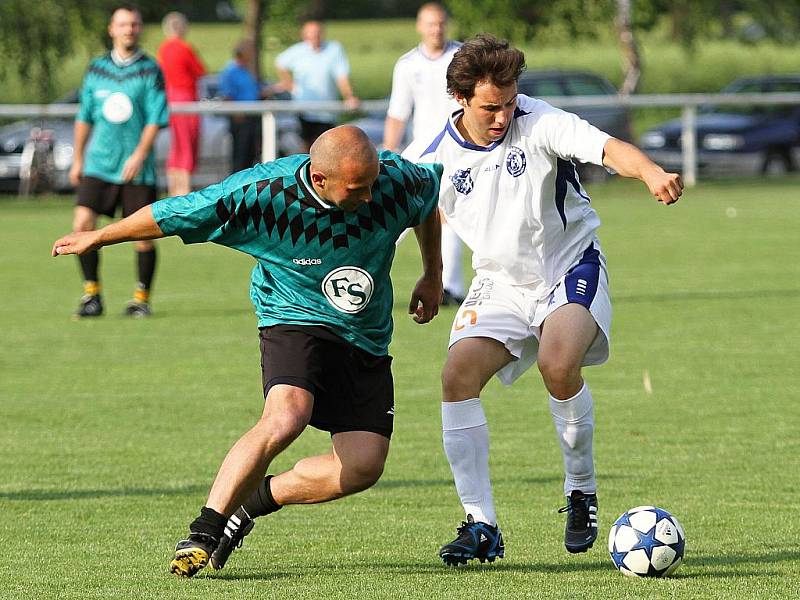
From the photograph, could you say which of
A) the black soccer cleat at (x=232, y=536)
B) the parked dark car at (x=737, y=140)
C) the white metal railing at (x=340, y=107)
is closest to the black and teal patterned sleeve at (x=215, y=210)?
the black soccer cleat at (x=232, y=536)

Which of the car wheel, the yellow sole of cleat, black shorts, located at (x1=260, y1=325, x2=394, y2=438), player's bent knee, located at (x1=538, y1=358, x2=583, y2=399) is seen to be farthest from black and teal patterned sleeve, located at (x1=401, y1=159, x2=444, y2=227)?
the car wheel

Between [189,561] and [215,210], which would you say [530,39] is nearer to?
[215,210]

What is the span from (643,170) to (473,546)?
141 centimetres

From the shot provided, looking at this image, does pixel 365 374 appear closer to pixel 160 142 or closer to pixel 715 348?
pixel 715 348

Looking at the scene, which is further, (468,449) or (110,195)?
(110,195)

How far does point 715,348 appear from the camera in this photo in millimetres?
10867

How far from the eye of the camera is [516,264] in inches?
241

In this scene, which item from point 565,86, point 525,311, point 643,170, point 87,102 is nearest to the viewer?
point 643,170

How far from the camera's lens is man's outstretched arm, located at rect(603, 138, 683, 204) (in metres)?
5.40

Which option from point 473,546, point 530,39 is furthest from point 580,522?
point 530,39

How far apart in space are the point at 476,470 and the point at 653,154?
73.6 feet

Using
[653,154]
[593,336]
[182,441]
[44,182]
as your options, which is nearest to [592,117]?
Result: [653,154]

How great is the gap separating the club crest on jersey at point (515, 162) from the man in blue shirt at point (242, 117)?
58.1ft

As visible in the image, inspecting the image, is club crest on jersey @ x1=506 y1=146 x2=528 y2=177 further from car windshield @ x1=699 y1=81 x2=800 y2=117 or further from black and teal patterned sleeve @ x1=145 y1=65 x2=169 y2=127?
car windshield @ x1=699 y1=81 x2=800 y2=117
